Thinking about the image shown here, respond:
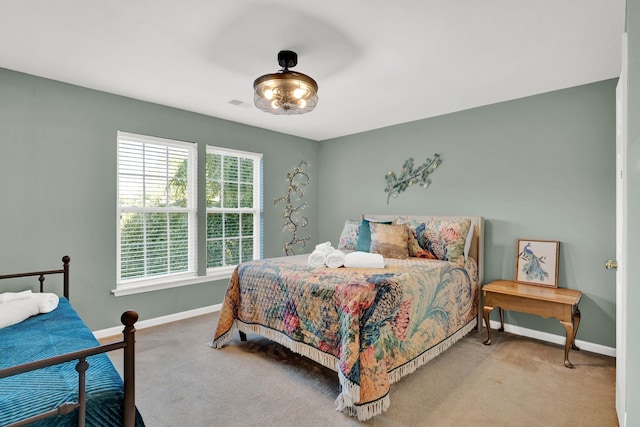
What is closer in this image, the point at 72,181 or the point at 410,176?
the point at 72,181

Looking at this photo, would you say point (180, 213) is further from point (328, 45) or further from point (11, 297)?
point (328, 45)

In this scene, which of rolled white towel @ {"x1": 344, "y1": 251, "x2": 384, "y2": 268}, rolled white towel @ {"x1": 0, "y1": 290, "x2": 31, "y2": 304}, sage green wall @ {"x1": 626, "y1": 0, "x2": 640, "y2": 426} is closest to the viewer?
sage green wall @ {"x1": 626, "y1": 0, "x2": 640, "y2": 426}

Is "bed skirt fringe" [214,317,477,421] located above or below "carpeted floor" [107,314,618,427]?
above

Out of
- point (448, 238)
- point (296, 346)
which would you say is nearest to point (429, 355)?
point (296, 346)

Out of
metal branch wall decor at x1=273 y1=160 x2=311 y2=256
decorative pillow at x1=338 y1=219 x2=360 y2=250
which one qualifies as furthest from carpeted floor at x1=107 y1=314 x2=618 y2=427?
metal branch wall decor at x1=273 y1=160 x2=311 y2=256

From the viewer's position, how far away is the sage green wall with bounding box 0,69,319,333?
278cm

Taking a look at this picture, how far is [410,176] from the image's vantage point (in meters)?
4.27

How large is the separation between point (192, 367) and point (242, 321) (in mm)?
540

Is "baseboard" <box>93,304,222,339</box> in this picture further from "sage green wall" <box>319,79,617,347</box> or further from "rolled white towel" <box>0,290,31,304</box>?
"sage green wall" <box>319,79,617,347</box>

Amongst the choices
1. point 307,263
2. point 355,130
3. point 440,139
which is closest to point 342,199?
point 355,130

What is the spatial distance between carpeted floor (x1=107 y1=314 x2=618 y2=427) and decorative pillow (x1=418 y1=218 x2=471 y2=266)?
0.84 m

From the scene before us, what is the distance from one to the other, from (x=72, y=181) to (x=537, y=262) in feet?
14.9

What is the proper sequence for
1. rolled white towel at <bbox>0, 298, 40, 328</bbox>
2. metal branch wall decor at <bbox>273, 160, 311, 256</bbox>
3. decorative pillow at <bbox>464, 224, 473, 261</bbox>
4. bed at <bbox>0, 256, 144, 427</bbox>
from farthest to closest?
1. metal branch wall decor at <bbox>273, 160, 311, 256</bbox>
2. decorative pillow at <bbox>464, 224, 473, 261</bbox>
3. rolled white towel at <bbox>0, 298, 40, 328</bbox>
4. bed at <bbox>0, 256, 144, 427</bbox>

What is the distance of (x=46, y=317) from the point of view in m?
2.01
